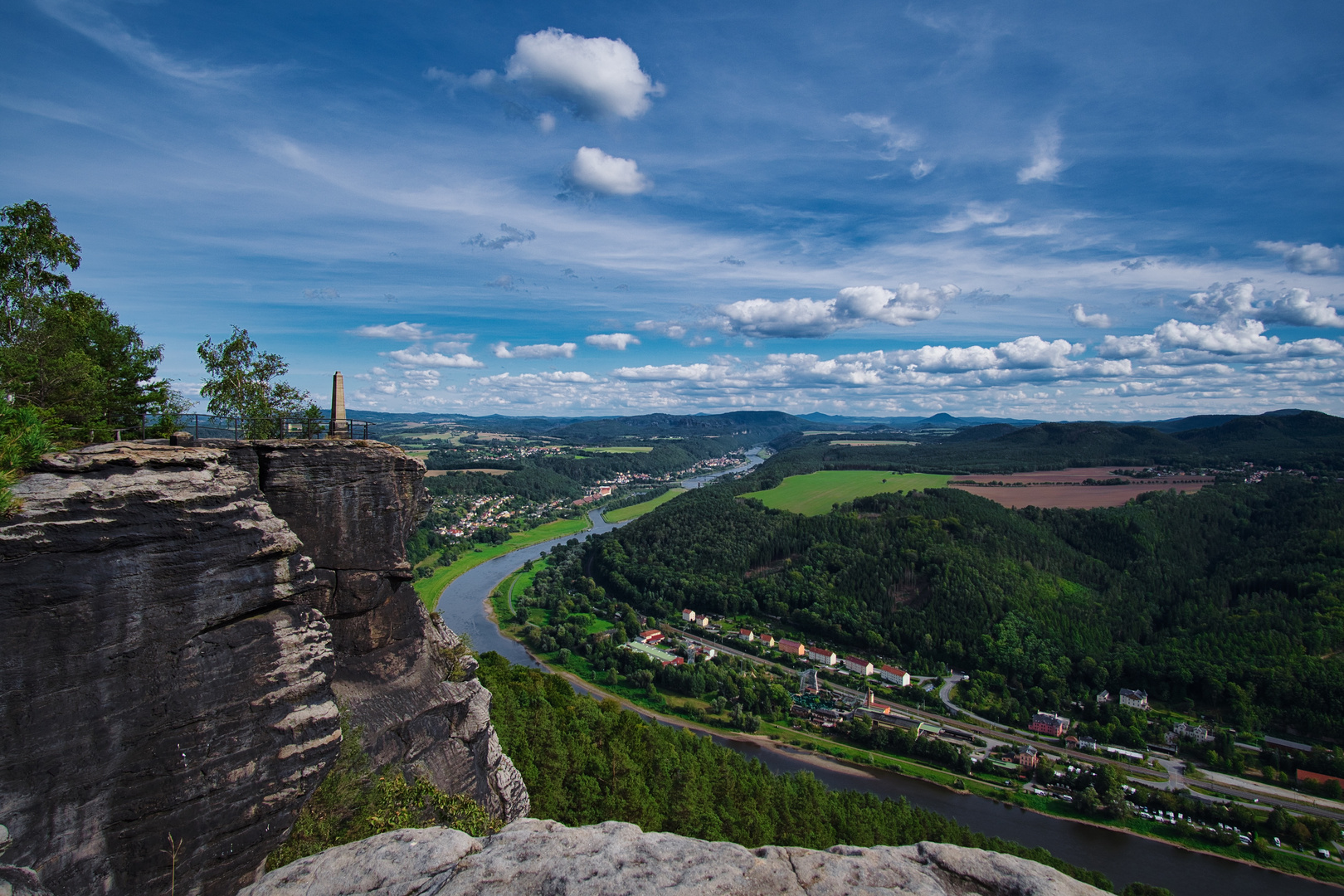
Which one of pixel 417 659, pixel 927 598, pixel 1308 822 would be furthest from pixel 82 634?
pixel 927 598

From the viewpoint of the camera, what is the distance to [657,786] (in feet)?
69.5

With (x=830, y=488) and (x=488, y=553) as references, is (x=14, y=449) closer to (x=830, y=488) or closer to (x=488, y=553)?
(x=488, y=553)

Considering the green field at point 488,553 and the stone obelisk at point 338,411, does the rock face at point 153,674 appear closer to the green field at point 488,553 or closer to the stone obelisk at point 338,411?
the stone obelisk at point 338,411

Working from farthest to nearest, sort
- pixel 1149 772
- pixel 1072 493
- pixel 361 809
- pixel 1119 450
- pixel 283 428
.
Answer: pixel 1119 450 < pixel 1072 493 < pixel 1149 772 < pixel 283 428 < pixel 361 809

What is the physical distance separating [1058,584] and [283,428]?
269 ft

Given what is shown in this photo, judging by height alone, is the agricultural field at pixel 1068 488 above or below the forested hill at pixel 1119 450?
below

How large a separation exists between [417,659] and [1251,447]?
654ft

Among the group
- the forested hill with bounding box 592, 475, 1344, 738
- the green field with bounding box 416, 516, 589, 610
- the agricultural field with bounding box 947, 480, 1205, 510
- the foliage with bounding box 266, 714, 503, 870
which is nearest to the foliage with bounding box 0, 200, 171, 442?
the foliage with bounding box 266, 714, 503, 870

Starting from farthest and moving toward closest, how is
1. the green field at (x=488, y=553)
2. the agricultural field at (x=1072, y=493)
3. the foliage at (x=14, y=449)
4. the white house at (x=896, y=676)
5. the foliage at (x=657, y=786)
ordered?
the agricultural field at (x=1072, y=493), the green field at (x=488, y=553), the white house at (x=896, y=676), the foliage at (x=657, y=786), the foliage at (x=14, y=449)

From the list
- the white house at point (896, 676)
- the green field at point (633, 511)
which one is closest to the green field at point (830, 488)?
the green field at point (633, 511)

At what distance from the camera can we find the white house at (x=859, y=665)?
56.7m

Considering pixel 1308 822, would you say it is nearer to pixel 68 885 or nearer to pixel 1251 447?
pixel 68 885

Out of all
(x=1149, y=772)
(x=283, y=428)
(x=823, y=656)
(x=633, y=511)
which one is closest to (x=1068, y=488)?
(x=823, y=656)

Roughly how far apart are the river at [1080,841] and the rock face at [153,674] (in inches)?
1218
